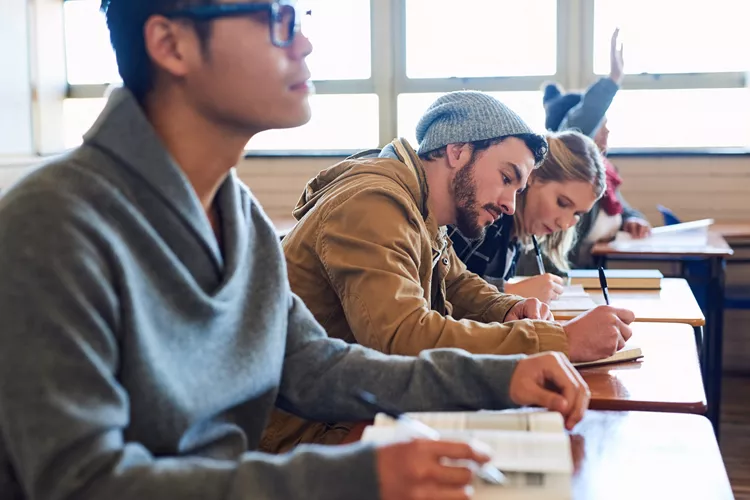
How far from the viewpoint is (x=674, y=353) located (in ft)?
5.28

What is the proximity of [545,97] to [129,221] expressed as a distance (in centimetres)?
349

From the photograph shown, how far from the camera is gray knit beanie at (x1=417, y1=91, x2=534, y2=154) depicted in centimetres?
184

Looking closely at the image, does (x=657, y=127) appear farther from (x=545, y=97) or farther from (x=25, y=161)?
(x=25, y=161)

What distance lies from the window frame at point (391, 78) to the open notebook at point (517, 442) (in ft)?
12.1

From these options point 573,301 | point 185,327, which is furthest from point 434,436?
point 573,301

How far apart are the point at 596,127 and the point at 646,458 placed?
2.90m

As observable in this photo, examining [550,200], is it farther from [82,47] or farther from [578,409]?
[82,47]

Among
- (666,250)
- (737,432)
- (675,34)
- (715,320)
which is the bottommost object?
(737,432)

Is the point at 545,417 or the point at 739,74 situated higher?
the point at 739,74

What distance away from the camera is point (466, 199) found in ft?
6.25

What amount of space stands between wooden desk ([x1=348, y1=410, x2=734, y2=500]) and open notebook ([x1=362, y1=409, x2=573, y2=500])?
1.5 inches

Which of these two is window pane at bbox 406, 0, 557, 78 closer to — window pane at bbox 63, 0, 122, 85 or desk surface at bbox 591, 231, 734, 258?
desk surface at bbox 591, 231, 734, 258

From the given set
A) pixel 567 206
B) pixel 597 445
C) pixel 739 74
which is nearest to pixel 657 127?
pixel 739 74

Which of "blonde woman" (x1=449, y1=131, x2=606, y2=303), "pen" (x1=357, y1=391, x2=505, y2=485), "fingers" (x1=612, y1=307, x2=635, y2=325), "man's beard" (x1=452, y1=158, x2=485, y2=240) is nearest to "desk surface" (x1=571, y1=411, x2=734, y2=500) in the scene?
"pen" (x1=357, y1=391, x2=505, y2=485)
